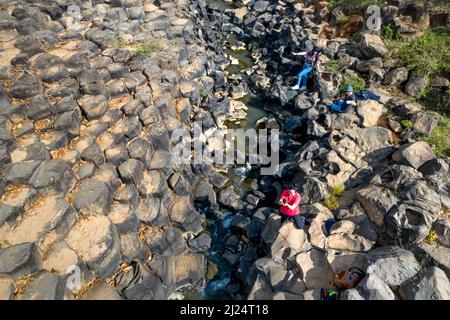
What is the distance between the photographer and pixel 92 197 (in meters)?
10.6

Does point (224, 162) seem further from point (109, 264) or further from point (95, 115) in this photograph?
point (109, 264)

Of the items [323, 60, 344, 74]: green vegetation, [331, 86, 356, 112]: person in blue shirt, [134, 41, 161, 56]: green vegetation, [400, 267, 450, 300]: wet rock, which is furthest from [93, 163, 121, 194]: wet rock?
[323, 60, 344, 74]: green vegetation

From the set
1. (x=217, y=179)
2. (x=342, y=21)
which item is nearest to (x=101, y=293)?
(x=217, y=179)

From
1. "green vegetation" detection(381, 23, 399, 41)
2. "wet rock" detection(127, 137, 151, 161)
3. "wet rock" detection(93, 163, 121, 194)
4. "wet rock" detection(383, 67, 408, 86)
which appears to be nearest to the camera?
"wet rock" detection(93, 163, 121, 194)

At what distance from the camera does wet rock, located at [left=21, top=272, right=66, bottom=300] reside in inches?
336

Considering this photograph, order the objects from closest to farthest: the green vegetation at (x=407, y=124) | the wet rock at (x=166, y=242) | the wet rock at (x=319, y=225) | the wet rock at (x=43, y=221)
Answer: the wet rock at (x=43, y=221), the wet rock at (x=319, y=225), the wet rock at (x=166, y=242), the green vegetation at (x=407, y=124)

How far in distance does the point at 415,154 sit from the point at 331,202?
323cm

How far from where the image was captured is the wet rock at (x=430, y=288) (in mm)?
8523

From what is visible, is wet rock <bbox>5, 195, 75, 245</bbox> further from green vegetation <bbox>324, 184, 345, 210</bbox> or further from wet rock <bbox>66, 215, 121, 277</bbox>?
green vegetation <bbox>324, 184, 345, 210</bbox>

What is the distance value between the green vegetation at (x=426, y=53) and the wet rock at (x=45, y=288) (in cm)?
1603

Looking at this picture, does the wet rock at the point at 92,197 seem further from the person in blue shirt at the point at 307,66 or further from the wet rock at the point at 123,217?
the person in blue shirt at the point at 307,66

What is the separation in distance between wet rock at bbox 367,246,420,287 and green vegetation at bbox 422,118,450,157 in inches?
196

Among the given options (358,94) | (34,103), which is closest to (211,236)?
(34,103)

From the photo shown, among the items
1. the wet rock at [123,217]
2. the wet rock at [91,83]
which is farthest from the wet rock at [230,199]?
the wet rock at [91,83]
